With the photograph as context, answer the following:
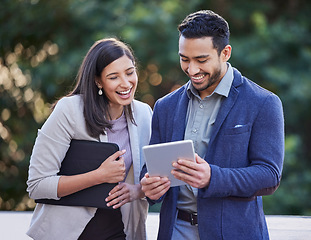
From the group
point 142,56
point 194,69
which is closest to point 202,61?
point 194,69

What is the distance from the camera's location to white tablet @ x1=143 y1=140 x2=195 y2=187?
1.83 m

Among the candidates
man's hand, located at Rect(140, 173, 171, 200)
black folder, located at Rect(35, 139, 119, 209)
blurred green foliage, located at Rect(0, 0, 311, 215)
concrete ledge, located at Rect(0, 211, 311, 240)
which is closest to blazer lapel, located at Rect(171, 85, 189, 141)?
man's hand, located at Rect(140, 173, 171, 200)

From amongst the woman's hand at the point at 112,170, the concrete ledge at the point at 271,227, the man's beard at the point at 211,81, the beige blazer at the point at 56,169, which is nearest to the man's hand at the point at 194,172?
the man's beard at the point at 211,81

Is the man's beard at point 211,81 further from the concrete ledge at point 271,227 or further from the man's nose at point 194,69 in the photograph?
the concrete ledge at point 271,227

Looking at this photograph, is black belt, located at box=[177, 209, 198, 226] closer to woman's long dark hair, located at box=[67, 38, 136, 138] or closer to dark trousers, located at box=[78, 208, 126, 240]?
dark trousers, located at box=[78, 208, 126, 240]

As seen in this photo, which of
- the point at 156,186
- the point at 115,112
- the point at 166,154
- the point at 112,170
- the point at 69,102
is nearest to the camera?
the point at 166,154

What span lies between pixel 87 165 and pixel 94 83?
39 cm

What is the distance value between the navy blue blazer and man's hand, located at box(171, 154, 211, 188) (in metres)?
0.03

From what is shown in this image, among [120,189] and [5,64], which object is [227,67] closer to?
[120,189]

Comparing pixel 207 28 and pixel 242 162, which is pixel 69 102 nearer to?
pixel 207 28

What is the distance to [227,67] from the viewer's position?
85.0 inches

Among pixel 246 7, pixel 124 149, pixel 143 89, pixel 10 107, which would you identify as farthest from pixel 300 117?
pixel 124 149

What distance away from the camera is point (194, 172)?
1.88 m

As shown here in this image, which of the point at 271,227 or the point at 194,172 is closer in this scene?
the point at 194,172
